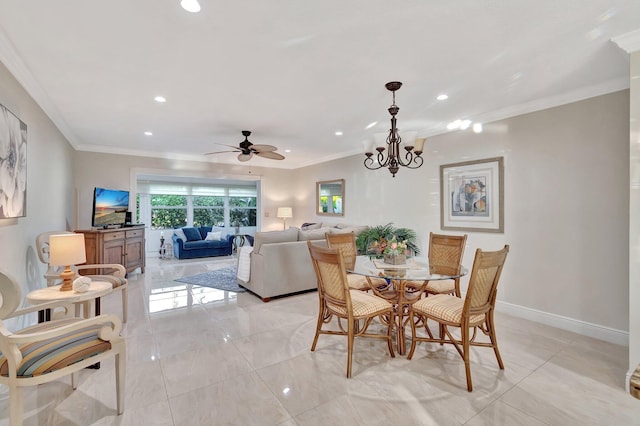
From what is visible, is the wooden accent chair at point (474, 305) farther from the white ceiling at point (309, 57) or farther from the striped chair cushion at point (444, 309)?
the white ceiling at point (309, 57)

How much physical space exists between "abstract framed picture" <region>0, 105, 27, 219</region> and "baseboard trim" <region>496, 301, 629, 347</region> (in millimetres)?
5118

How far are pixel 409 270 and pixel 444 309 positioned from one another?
1.52ft

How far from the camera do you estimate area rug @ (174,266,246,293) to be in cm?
480

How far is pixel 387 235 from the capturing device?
16.2 feet

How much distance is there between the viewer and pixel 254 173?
7.56 meters

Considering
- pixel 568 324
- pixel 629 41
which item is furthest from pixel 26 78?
pixel 568 324

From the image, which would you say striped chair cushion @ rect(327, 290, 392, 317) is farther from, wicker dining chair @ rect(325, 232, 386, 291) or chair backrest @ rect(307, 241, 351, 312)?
wicker dining chair @ rect(325, 232, 386, 291)

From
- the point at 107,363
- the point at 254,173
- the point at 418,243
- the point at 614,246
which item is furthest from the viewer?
the point at 254,173

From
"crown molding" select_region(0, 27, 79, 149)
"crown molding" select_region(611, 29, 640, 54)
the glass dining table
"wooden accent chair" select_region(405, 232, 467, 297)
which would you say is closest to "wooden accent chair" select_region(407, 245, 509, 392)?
the glass dining table

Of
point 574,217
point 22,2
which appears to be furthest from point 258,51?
point 574,217

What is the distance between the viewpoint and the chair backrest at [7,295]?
74.3 inches

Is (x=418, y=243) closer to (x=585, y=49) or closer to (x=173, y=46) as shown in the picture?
(x=585, y=49)

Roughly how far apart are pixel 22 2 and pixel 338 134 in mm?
3706

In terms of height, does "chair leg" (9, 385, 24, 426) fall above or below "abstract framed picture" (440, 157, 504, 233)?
below
